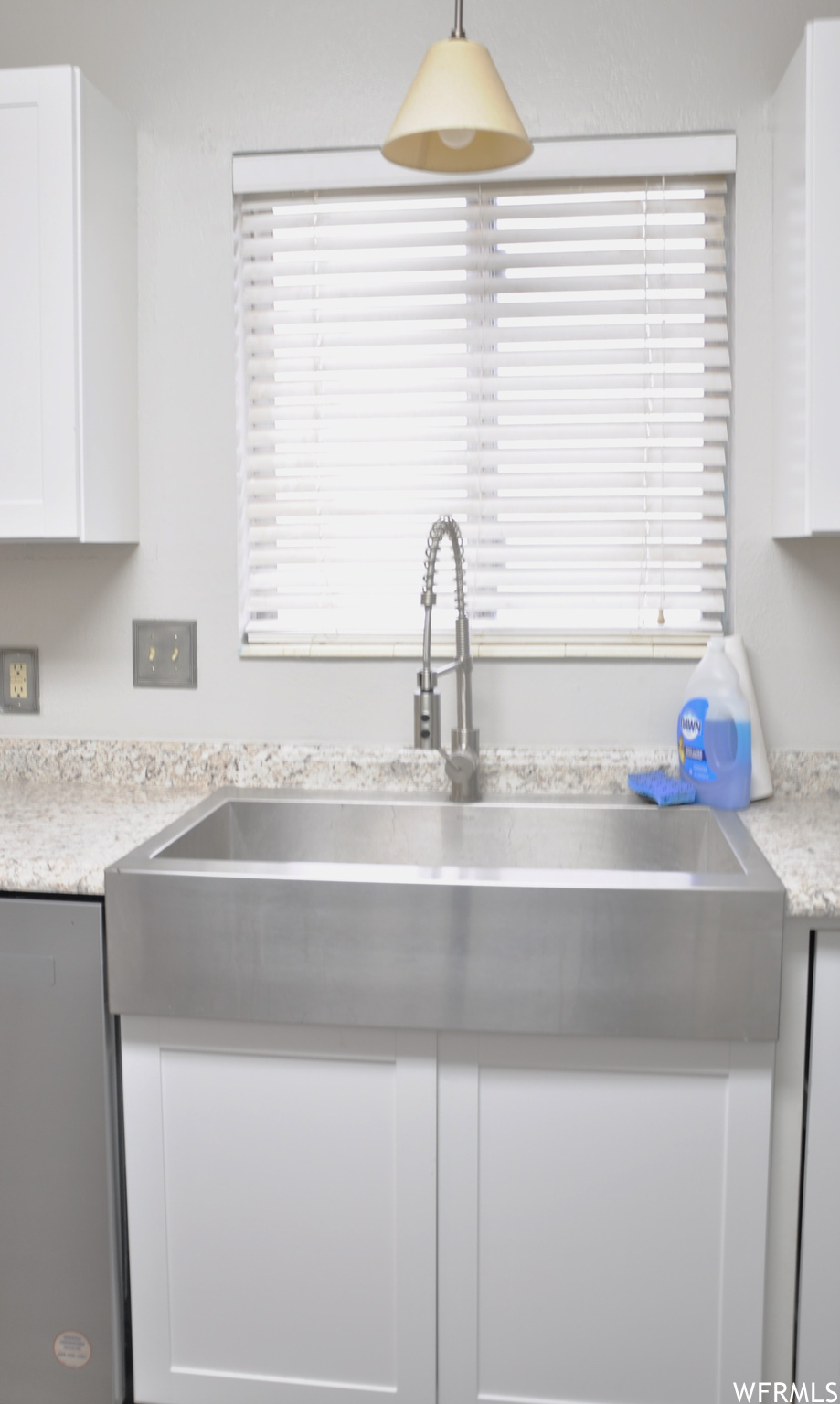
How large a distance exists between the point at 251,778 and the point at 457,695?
415mm

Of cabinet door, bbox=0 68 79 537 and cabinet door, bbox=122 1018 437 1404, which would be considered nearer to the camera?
cabinet door, bbox=122 1018 437 1404

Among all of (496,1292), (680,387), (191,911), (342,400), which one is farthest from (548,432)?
(496,1292)

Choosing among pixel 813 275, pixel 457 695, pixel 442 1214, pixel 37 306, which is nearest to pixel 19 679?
pixel 37 306

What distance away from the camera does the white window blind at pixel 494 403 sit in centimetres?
185

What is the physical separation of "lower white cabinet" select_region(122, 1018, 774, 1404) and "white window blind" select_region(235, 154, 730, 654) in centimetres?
80

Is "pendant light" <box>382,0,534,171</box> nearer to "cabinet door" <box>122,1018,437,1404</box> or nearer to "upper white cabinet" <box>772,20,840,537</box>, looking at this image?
"upper white cabinet" <box>772,20,840,537</box>

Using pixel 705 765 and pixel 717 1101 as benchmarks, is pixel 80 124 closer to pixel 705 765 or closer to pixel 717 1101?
pixel 705 765

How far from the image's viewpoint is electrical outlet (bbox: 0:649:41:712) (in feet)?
6.58

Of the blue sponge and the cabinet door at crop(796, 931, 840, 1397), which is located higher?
the blue sponge

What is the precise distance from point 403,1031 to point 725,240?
1409mm

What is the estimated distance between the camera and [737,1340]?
4.36 feet

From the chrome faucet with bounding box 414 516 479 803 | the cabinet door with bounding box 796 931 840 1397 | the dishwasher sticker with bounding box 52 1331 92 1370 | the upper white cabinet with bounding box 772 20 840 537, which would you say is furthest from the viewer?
the chrome faucet with bounding box 414 516 479 803

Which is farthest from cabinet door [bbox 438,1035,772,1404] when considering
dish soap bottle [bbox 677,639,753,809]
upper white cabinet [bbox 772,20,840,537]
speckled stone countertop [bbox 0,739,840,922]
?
upper white cabinet [bbox 772,20,840,537]

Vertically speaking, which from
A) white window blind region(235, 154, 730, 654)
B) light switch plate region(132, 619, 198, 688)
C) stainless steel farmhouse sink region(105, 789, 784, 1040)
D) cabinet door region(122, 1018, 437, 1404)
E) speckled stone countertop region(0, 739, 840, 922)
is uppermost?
white window blind region(235, 154, 730, 654)
